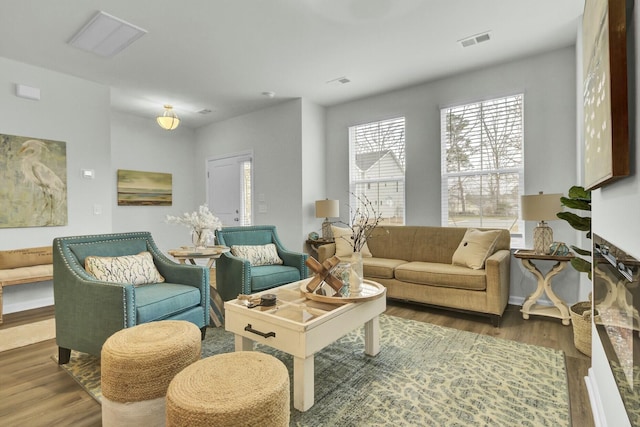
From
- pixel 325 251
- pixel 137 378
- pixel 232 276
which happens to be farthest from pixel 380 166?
pixel 137 378

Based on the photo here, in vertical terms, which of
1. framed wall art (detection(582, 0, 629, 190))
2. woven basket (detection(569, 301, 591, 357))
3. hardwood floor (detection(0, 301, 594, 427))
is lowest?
hardwood floor (detection(0, 301, 594, 427))

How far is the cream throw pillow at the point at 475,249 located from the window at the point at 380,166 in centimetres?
116

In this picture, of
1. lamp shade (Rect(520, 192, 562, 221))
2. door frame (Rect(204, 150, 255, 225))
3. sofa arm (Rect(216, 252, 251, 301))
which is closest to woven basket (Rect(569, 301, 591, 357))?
lamp shade (Rect(520, 192, 562, 221))

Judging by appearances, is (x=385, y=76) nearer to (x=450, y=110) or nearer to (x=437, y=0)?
(x=450, y=110)

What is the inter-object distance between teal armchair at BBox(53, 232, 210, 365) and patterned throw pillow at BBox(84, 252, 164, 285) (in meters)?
0.07

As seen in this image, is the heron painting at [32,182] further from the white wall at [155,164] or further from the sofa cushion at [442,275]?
the sofa cushion at [442,275]

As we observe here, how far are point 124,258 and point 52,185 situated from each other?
86.6 inches

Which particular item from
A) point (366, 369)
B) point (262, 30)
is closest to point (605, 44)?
point (366, 369)

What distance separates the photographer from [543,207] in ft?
9.91

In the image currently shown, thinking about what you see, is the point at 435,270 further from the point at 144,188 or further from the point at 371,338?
the point at 144,188

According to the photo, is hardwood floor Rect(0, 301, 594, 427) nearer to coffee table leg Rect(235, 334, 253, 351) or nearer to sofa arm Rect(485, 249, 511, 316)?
sofa arm Rect(485, 249, 511, 316)

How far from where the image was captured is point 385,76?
13.5 ft

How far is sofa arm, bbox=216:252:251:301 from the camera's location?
3.13 m

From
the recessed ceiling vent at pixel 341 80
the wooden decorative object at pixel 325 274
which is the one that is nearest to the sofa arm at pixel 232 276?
the wooden decorative object at pixel 325 274
